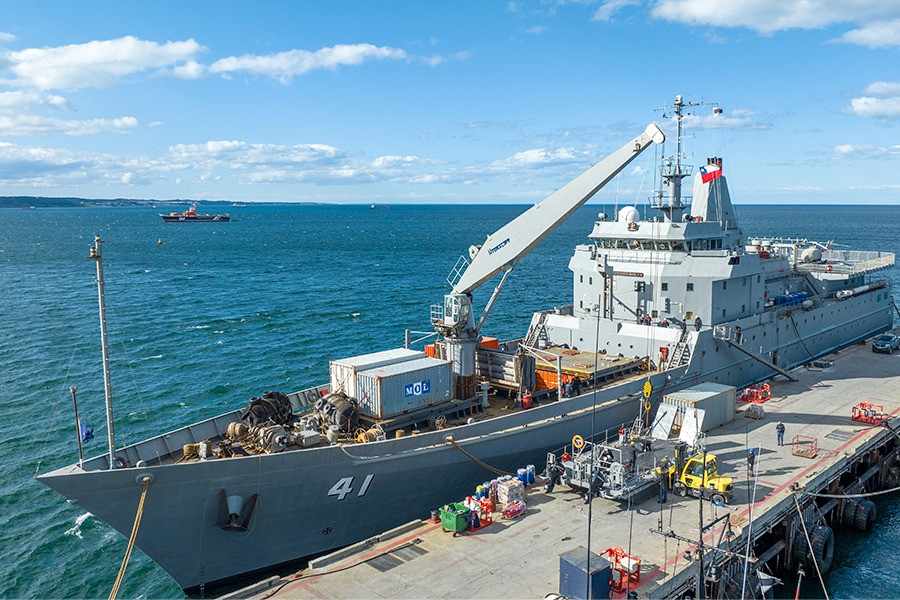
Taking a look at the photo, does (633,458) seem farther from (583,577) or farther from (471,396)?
(583,577)

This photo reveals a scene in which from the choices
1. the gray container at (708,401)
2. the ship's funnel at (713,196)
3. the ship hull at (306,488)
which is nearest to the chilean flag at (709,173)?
the ship's funnel at (713,196)

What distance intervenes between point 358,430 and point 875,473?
2185cm

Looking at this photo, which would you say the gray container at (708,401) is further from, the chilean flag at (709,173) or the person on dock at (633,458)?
A: the chilean flag at (709,173)

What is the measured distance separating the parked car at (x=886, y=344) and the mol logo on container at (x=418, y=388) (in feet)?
106

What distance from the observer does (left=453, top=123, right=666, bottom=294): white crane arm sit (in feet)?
80.0

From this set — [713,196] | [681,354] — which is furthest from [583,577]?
[713,196]

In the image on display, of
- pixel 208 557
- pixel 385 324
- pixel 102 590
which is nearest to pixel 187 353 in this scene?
pixel 385 324

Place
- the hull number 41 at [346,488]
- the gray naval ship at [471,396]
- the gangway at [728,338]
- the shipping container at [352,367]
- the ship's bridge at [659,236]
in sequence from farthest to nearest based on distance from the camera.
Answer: the ship's bridge at [659,236]
the gangway at [728,338]
the shipping container at [352,367]
the hull number 41 at [346,488]
the gray naval ship at [471,396]

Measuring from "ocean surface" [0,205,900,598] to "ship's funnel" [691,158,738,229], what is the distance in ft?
55.1

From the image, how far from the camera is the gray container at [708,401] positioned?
25438mm

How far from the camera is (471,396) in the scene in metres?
24.1

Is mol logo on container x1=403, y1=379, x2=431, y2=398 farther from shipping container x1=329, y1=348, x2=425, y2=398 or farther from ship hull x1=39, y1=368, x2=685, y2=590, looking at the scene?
ship hull x1=39, y1=368, x2=685, y2=590

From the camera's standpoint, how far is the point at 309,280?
80125mm

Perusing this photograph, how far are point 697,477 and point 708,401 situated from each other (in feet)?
21.6
